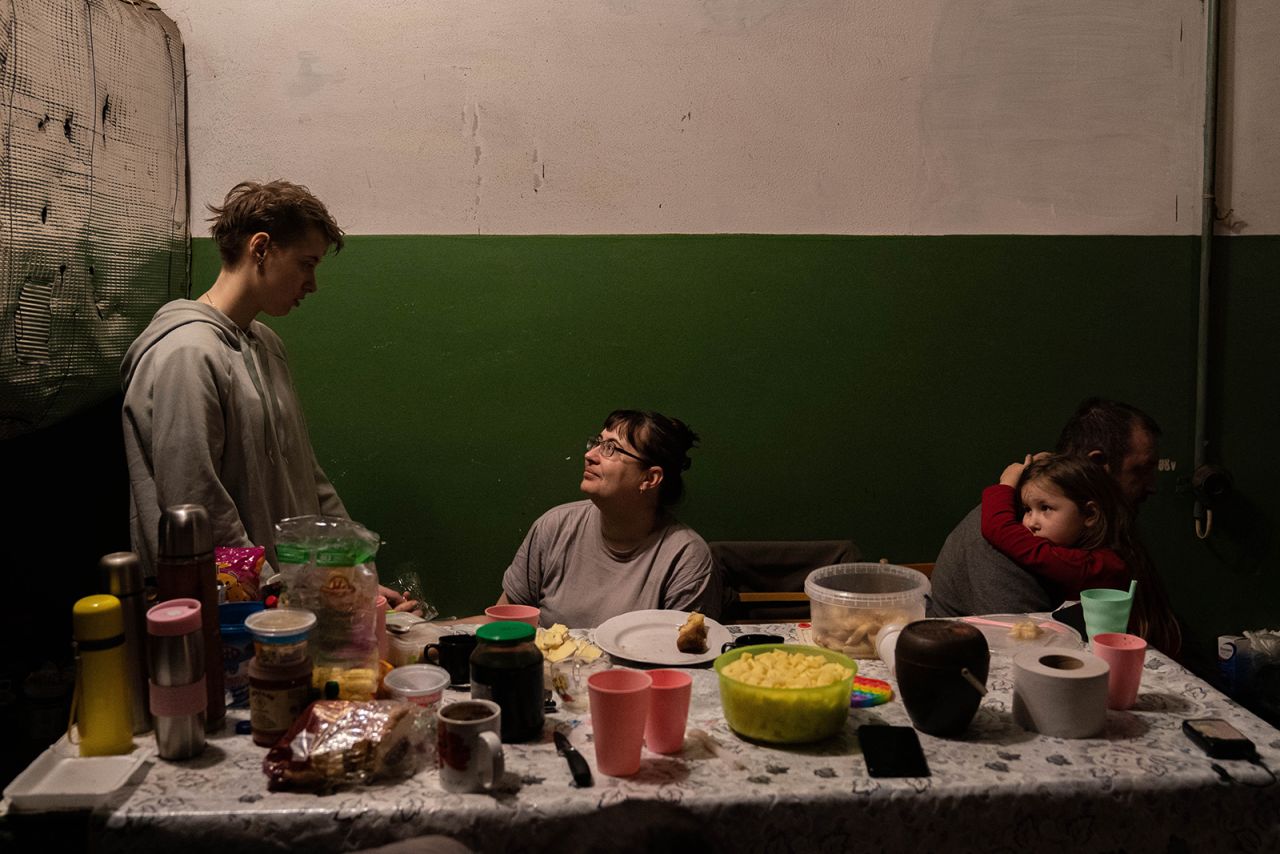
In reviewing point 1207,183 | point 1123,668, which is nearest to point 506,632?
point 1123,668

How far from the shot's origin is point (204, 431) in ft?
7.54

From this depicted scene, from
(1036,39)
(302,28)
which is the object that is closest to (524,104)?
(302,28)

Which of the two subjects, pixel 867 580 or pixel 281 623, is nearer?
pixel 281 623

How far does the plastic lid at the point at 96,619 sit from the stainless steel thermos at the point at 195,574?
101 mm

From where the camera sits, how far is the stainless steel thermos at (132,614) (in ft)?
4.87

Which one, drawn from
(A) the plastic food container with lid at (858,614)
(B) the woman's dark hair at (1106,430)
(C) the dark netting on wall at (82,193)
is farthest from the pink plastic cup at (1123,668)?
(C) the dark netting on wall at (82,193)

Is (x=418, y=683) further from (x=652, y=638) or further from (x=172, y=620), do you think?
(x=652, y=638)

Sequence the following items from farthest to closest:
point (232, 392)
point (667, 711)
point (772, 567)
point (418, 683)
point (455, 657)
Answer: point (772, 567) → point (232, 392) → point (455, 657) → point (418, 683) → point (667, 711)

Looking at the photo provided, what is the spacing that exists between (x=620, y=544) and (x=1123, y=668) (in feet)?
4.45

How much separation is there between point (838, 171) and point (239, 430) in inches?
83.8

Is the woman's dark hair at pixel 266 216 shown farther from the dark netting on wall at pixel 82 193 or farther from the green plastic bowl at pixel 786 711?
the green plastic bowl at pixel 786 711

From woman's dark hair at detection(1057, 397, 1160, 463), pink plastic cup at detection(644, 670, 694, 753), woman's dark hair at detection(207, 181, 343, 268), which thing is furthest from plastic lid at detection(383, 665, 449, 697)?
woman's dark hair at detection(1057, 397, 1160, 463)

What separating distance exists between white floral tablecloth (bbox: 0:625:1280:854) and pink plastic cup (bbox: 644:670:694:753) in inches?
1.0

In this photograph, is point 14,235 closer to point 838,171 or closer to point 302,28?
point 302,28
